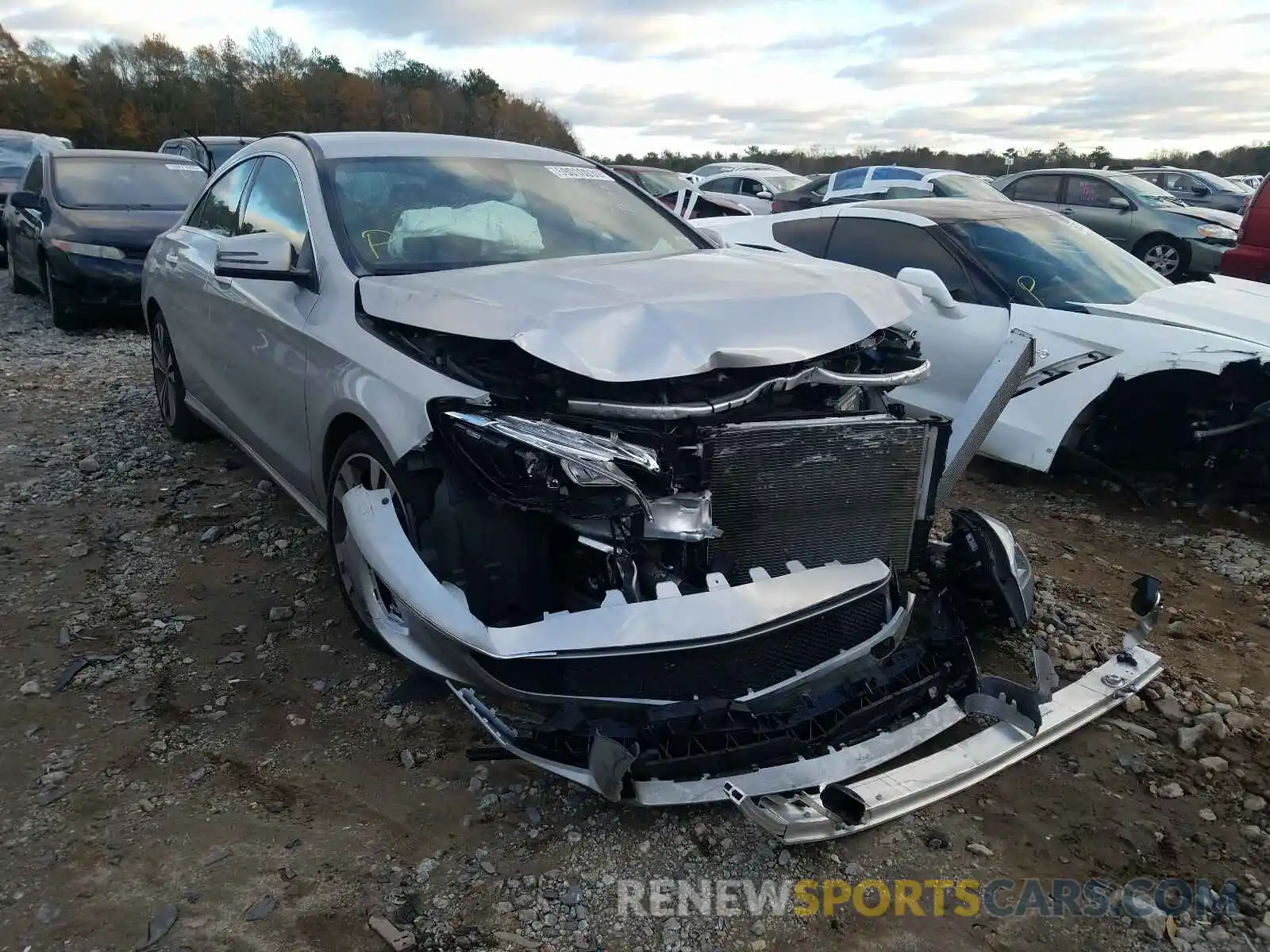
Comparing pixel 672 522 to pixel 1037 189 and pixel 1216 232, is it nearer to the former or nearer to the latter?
pixel 1216 232

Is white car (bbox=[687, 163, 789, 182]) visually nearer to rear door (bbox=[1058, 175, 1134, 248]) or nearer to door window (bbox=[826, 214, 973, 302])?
rear door (bbox=[1058, 175, 1134, 248])

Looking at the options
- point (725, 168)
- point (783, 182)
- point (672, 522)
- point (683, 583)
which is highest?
point (725, 168)

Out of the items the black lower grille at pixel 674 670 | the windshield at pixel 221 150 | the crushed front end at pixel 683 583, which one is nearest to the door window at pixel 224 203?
the crushed front end at pixel 683 583

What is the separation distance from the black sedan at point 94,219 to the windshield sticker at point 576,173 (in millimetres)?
5410

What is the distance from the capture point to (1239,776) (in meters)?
2.64

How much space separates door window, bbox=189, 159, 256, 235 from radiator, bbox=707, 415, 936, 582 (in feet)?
10.0

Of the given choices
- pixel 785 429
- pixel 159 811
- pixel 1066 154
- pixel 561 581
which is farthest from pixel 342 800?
pixel 1066 154

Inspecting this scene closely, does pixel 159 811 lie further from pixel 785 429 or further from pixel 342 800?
pixel 785 429

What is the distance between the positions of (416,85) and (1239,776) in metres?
62.4

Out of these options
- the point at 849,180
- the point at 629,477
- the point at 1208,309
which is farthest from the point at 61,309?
the point at 849,180

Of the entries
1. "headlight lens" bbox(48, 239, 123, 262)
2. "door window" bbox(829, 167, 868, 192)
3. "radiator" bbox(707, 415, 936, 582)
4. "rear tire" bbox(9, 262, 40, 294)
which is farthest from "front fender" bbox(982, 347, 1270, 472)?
"rear tire" bbox(9, 262, 40, 294)

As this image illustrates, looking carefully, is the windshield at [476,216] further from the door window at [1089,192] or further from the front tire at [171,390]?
the door window at [1089,192]

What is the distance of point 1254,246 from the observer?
6797 mm

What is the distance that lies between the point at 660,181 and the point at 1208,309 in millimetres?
11268
